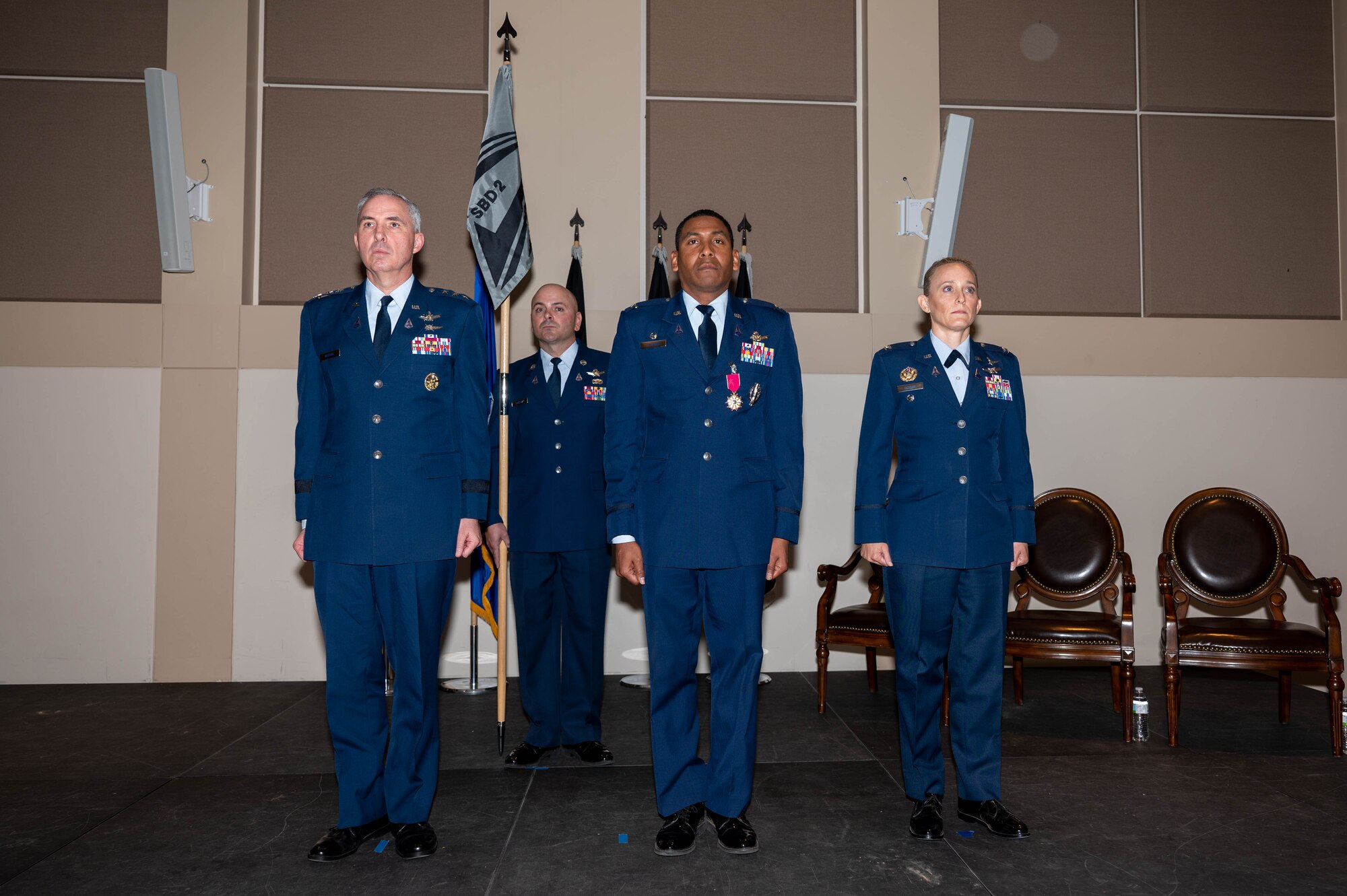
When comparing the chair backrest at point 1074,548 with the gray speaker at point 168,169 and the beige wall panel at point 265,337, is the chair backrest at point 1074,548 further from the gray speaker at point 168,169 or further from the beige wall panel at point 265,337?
the gray speaker at point 168,169

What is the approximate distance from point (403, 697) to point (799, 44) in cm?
462

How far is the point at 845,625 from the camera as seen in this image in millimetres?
4379

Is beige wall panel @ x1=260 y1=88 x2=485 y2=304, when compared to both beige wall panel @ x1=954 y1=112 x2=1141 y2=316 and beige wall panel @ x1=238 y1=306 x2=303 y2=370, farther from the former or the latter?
beige wall panel @ x1=954 y1=112 x2=1141 y2=316

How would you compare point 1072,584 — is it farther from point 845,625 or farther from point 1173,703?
point 845,625

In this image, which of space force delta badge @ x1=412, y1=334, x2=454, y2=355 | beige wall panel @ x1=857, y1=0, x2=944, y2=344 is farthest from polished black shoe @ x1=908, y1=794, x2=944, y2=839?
beige wall panel @ x1=857, y1=0, x2=944, y2=344

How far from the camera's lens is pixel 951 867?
8.07 ft

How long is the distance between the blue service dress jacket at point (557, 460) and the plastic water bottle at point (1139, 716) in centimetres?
238

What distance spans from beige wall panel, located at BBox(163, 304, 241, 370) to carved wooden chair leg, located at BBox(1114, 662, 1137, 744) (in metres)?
4.91

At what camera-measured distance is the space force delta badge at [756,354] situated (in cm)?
263

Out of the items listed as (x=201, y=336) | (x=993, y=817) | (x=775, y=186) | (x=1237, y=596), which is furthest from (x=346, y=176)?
(x=1237, y=596)

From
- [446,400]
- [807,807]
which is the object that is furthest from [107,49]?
[807,807]

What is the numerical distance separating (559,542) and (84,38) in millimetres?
4449

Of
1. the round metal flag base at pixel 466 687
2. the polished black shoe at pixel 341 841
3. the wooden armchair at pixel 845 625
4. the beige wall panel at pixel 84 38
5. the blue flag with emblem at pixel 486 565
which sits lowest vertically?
the round metal flag base at pixel 466 687

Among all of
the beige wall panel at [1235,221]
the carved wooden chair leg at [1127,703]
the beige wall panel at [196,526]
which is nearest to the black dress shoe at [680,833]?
the carved wooden chair leg at [1127,703]
